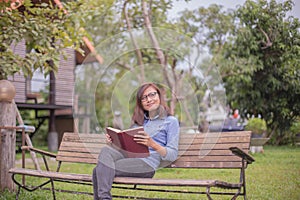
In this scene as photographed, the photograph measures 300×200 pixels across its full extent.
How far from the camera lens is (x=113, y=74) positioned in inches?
190

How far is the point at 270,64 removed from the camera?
321 centimetres

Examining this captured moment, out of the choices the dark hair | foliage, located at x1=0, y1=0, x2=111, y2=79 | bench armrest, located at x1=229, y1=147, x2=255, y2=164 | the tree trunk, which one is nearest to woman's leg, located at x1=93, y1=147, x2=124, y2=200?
→ the dark hair

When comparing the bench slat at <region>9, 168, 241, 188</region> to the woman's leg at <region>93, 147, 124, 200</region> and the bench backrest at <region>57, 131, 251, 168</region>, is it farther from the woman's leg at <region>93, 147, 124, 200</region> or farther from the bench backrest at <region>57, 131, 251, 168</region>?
the bench backrest at <region>57, 131, 251, 168</region>

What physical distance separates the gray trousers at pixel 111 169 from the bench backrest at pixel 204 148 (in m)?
0.33

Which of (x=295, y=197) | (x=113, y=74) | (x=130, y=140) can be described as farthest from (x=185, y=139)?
(x=113, y=74)

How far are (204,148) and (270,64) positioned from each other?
0.79 metres

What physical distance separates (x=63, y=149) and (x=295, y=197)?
174 cm

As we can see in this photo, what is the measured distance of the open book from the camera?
Answer: 2.57m

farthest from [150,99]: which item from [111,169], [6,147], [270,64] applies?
[6,147]

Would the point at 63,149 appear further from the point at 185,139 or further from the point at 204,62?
the point at 204,62

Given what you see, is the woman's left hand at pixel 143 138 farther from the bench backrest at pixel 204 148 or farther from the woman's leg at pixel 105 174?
the bench backrest at pixel 204 148

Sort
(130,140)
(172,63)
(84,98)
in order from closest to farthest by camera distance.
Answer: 1. (130,140)
2. (84,98)
3. (172,63)

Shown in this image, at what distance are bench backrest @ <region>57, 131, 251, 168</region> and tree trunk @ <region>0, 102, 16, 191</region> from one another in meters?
0.72

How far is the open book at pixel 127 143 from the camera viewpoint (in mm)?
2570
